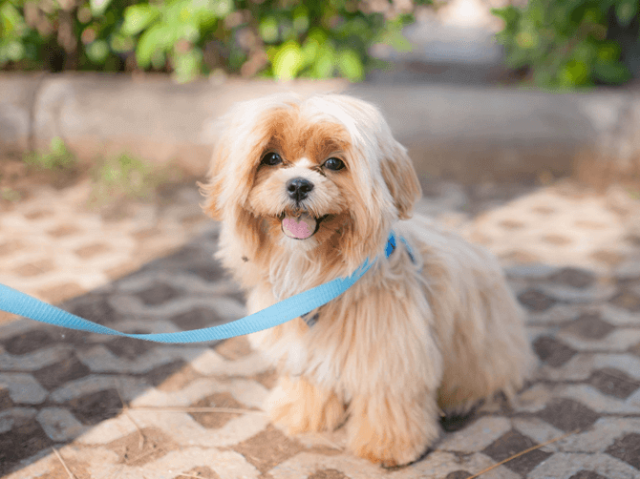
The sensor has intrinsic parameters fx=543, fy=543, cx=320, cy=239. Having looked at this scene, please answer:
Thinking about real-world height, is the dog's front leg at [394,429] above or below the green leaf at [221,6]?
below

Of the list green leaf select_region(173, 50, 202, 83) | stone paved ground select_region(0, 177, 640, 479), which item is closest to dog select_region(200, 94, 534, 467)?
stone paved ground select_region(0, 177, 640, 479)

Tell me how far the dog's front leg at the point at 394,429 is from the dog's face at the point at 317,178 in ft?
1.97

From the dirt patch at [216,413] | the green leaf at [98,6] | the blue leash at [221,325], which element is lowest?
the dirt patch at [216,413]

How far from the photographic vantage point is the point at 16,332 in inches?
109

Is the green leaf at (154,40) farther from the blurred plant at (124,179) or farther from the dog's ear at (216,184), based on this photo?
the dog's ear at (216,184)

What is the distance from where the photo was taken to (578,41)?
19.7 feet

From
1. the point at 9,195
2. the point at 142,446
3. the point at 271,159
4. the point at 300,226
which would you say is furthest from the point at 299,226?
the point at 9,195

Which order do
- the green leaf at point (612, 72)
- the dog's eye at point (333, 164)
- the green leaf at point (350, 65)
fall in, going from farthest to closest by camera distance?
the green leaf at point (612, 72) < the green leaf at point (350, 65) < the dog's eye at point (333, 164)

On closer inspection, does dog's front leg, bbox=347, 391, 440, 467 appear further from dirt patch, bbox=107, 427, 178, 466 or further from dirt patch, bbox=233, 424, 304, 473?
dirt patch, bbox=107, 427, 178, 466

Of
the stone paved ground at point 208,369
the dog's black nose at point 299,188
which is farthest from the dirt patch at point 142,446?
the dog's black nose at point 299,188

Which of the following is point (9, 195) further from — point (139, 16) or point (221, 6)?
point (221, 6)

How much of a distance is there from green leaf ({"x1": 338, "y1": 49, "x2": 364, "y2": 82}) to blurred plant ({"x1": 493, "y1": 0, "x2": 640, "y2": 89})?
88.6 inches

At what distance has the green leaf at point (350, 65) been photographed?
5113mm

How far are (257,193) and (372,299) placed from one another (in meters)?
0.57
